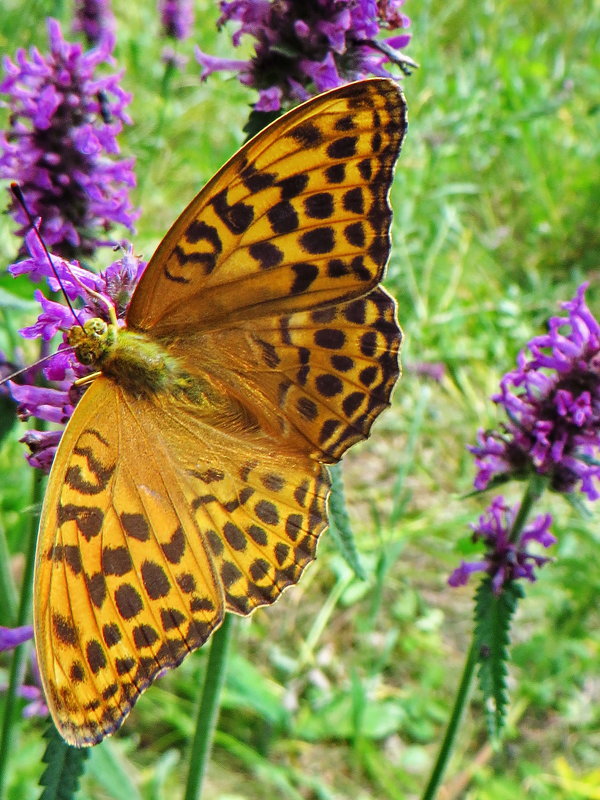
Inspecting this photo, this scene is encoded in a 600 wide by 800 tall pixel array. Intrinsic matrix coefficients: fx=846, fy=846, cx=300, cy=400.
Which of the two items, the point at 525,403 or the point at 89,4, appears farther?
the point at 89,4

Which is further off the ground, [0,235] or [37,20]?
[37,20]

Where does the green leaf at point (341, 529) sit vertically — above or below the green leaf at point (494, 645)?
above

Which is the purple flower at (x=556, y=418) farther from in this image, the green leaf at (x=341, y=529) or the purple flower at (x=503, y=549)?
the green leaf at (x=341, y=529)

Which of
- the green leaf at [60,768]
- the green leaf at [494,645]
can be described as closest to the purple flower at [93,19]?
the green leaf at [494,645]

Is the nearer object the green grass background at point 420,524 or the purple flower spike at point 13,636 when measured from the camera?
the purple flower spike at point 13,636

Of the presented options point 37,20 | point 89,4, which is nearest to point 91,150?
point 37,20

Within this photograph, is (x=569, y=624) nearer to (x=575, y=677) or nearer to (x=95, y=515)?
(x=575, y=677)

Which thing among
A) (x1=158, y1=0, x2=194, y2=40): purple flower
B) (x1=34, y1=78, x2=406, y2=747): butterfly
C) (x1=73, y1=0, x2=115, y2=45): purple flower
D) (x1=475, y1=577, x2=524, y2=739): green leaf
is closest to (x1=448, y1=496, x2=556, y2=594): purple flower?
(x1=475, y1=577, x2=524, y2=739): green leaf
